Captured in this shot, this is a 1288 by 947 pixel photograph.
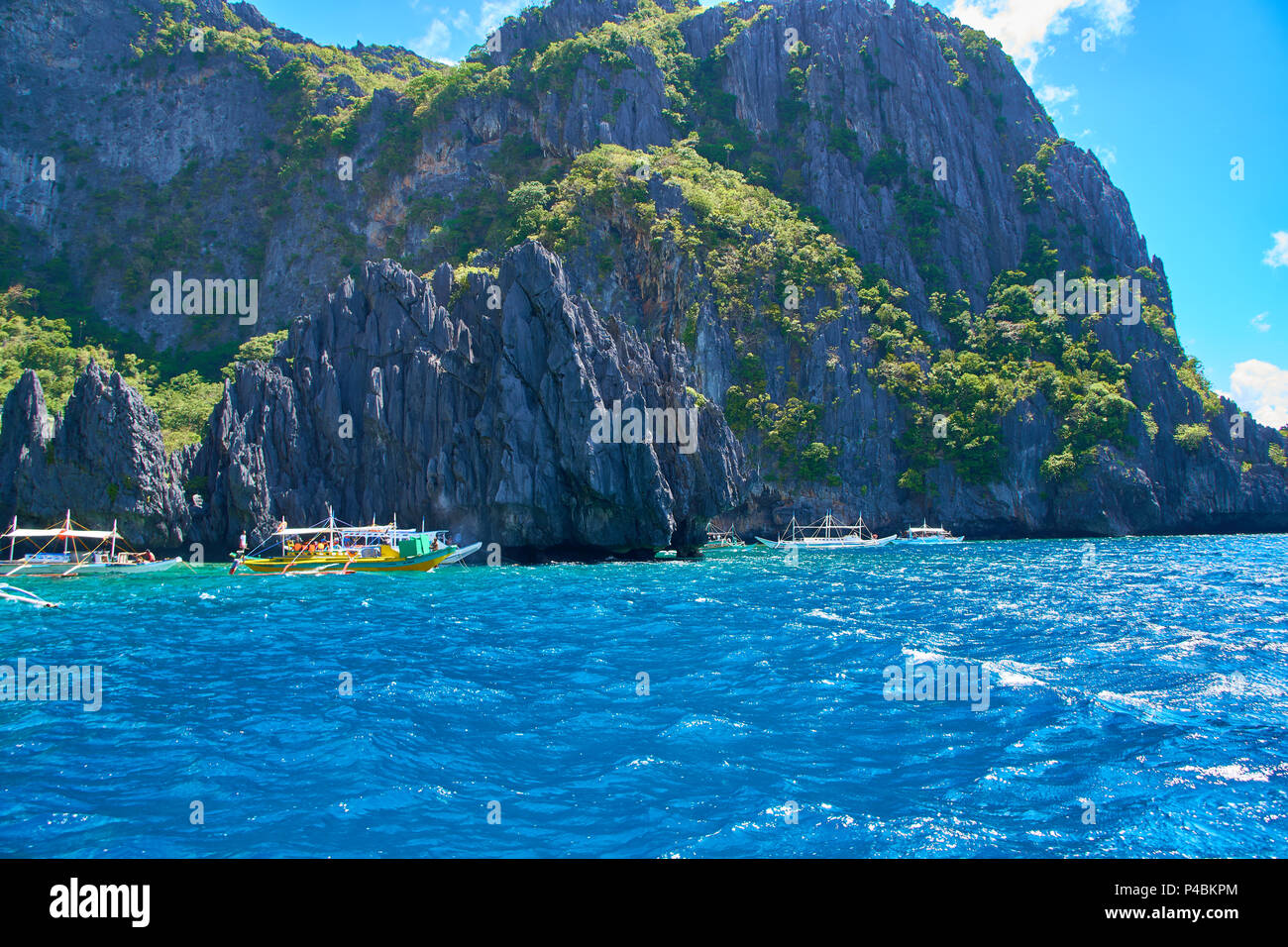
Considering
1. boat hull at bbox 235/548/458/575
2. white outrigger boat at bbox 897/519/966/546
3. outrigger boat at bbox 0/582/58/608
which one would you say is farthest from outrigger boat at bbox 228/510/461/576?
white outrigger boat at bbox 897/519/966/546

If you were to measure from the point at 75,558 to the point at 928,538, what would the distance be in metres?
74.8

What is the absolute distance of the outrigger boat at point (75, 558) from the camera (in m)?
45.9

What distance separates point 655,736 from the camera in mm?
12688

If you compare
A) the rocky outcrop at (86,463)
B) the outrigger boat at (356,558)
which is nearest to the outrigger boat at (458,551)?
the outrigger boat at (356,558)

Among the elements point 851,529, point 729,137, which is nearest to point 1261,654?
point 851,529

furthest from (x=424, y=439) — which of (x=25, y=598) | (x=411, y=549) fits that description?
(x=25, y=598)

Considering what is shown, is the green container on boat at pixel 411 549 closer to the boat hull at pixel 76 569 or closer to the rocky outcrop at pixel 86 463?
the boat hull at pixel 76 569

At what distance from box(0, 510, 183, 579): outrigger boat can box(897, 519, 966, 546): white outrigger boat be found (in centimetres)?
6727

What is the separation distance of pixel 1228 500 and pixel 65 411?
125 m

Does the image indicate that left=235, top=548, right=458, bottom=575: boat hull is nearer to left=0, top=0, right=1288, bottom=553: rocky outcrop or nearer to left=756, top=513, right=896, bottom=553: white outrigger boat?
left=0, top=0, right=1288, bottom=553: rocky outcrop

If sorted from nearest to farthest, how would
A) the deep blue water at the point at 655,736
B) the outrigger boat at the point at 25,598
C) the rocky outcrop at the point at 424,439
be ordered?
the deep blue water at the point at 655,736
the outrigger boat at the point at 25,598
the rocky outcrop at the point at 424,439

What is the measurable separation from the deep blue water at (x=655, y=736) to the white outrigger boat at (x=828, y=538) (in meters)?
46.8

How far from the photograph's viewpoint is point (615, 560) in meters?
59.6
